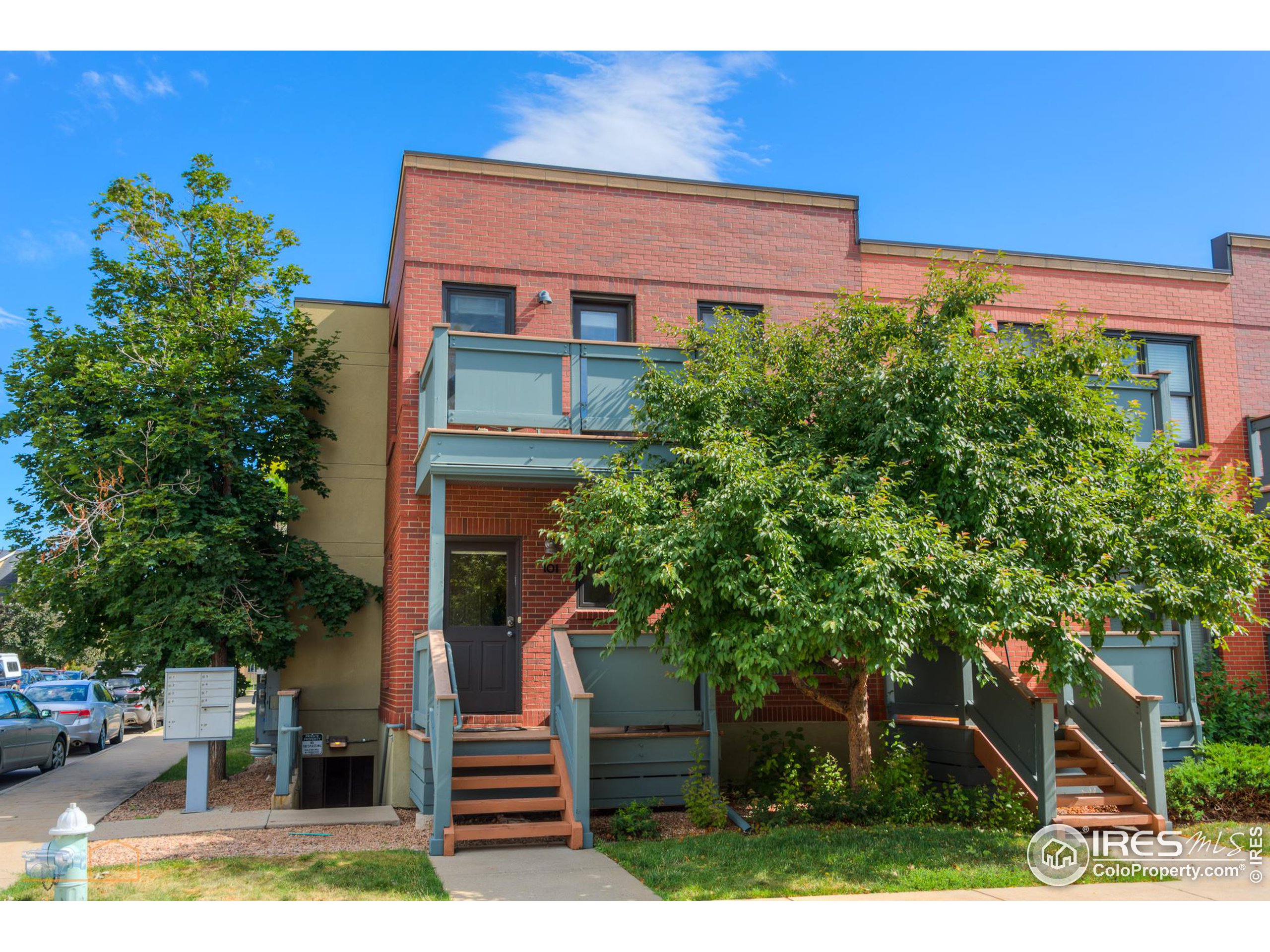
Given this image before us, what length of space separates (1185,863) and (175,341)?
12917 mm

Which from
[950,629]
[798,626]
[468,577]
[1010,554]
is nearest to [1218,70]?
[1010,554]

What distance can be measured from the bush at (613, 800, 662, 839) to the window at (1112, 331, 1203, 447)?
35.5 ft

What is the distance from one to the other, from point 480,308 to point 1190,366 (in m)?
11.4

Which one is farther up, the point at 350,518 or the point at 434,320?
the point at 434,320

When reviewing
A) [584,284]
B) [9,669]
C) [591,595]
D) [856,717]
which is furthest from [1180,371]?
[9,669]

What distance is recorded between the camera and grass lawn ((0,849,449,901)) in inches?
277

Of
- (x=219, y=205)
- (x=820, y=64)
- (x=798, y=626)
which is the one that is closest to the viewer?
(x=798, y=626)

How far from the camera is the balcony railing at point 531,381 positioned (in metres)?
10.6

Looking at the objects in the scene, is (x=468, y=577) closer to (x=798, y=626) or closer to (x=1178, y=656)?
(x=798, y=626)

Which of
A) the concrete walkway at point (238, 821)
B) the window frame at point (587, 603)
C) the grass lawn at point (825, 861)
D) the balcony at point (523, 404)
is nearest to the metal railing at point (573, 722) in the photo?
the grass lawn at point (825, 861)

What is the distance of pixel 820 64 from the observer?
32.9 ft

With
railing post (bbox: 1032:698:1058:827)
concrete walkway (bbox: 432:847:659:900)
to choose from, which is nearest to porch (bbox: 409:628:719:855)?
concrete walkway (bbox: 432:847:659:900)

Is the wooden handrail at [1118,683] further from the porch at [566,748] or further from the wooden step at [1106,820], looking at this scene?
the porch at [566,748]

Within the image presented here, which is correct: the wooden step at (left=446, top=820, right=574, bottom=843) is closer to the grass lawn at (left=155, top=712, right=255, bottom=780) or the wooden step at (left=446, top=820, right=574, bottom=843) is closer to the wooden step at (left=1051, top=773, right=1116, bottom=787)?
the wooden step at (left=1051, top=773, right=1116, bottom=787)
